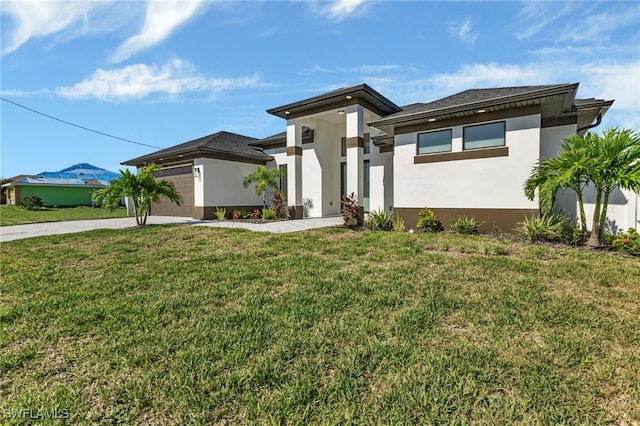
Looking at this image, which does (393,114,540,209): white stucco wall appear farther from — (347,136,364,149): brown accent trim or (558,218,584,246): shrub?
(347,136,364,149): brown accent trim

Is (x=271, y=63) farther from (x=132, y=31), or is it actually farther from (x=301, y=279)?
(x=301, y=279)

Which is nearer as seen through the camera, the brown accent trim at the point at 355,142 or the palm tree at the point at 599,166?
the palm tree at the point at 599,166

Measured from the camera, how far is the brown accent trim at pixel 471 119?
847 cm

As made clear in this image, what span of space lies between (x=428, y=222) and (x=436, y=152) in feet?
8.56

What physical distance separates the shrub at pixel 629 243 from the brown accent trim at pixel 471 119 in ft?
13.5

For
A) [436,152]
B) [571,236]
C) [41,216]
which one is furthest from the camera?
[41,216]

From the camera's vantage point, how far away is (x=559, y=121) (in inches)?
371

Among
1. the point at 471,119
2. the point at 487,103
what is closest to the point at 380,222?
the point at 471,119

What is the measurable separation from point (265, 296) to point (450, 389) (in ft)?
8.50

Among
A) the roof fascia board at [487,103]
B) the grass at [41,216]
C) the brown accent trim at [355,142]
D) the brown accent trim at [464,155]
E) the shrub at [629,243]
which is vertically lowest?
the shrub at [629,243]

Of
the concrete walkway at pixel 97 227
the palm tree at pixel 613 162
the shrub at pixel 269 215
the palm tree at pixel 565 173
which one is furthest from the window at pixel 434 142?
the shrub at pixel 269 215

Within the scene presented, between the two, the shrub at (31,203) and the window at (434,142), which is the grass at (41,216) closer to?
the shrub at (31,203)

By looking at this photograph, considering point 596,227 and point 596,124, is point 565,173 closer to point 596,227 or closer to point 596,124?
point 596,227

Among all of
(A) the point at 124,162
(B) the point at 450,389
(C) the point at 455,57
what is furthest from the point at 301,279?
(A) the point at 124,162
